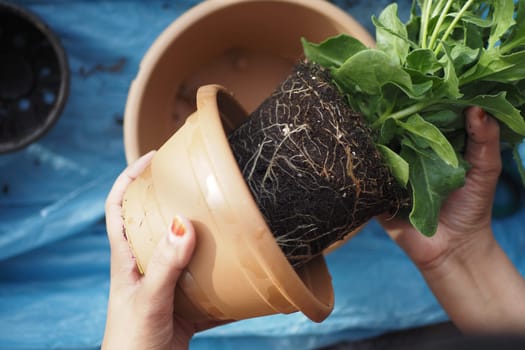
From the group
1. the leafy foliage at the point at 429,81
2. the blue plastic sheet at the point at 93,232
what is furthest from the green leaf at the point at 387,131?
the blue plastic sheet at the point at 93,232

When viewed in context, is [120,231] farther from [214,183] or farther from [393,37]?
[393,37]

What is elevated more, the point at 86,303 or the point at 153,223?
the point at 153,223

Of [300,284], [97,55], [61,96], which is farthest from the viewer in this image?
[97,55]

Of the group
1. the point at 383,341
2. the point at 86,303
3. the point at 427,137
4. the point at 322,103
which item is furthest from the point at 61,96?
the point at 383,341

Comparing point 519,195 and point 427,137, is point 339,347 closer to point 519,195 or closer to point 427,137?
point 519,195

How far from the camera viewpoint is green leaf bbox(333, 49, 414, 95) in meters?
0.52

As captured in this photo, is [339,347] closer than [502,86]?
No

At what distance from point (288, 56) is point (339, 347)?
604 mm

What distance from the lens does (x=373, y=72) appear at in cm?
54

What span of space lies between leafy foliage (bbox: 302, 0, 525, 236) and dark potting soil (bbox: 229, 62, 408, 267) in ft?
0.10

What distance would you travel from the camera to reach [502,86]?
1.91 ft

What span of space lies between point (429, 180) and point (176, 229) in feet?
0.99

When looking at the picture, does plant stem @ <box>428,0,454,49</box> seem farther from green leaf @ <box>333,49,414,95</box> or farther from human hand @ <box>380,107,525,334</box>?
human hand @ <box>380,107,525,334</box>

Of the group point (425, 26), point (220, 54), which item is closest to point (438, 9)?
point (425, 26)
